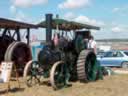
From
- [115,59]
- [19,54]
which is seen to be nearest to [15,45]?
[19,54]

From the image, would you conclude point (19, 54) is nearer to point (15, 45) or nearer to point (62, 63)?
point (15, 45)

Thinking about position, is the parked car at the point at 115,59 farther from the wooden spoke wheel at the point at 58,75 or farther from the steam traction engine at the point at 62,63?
the wooden spoke wheel at the point at 58,75

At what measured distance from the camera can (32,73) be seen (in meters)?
12.8

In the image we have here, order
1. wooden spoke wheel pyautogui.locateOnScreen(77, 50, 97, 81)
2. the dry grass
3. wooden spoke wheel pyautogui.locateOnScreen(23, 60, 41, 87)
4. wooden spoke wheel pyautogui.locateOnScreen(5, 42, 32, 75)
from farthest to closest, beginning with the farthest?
1. wooden spoke wheel pyautogui.locateOnScreen(5, 42, 32, 75)
2. wooden spoke wheel pyautogui.locateOnScreen(77, 50, 97, 81)
3. wooden spoke wheel pyautogui.locateOnScreen(23, 60, 41, 87)
4. the dry grass

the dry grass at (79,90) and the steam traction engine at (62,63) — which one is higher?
the steam traction engine at (62,63)

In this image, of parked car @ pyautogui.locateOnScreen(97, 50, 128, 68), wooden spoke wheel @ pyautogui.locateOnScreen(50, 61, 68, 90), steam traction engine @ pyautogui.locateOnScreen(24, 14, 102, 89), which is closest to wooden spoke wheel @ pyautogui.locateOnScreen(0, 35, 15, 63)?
steam traction engine @ pyautogui.locateOnScreen(24, 14, 102, 89)

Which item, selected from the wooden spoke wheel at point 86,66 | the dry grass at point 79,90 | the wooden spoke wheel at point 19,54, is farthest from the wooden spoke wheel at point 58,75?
the wooden spoke wheel at point 19,54

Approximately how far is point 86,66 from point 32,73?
81.6 inches

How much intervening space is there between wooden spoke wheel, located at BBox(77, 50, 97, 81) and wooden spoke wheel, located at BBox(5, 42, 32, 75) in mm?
2980

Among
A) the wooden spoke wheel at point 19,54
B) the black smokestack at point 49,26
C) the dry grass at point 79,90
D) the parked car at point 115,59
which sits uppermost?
the black smokestack at point 49,26

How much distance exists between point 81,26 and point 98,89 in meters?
7.65

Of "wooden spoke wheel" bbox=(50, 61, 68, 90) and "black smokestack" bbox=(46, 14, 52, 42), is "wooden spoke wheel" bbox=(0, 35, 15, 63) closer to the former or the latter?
"black smokestack" bbox=(46, 14, 52, 42)

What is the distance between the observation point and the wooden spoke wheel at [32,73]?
505 inches

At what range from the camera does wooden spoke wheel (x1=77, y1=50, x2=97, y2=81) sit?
13305 mm
